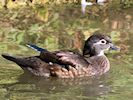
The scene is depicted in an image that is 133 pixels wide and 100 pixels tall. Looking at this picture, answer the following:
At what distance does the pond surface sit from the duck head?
325mm

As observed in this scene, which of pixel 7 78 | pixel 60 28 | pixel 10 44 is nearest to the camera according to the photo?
pixel 7 78

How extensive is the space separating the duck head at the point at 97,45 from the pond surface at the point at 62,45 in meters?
0.33

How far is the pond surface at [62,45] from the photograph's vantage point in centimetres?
980

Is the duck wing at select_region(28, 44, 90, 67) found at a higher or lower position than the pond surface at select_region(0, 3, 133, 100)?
higher

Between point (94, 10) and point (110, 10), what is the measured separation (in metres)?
0.46

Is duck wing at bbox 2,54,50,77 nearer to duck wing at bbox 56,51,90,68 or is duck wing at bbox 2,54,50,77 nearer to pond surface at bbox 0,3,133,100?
pond surface at bbox 0,3,133,100

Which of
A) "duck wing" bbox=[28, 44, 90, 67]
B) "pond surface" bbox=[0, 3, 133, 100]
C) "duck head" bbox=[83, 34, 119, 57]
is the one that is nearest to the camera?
"pond surface" bbox=[0, 3, 133, 100]

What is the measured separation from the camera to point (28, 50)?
12.1 m

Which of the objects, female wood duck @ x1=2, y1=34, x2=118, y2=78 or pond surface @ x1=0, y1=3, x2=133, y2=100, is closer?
pond surface @ x1=0, y1=3, x2=133, y2=100

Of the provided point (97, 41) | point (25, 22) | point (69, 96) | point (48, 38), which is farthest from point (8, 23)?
point (69, 96)

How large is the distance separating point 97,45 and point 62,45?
4.33ft

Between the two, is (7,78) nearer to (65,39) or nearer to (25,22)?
(65,39)

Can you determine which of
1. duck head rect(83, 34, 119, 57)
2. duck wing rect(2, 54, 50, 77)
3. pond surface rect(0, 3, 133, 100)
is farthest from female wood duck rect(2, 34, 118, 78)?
duck head rect(83, 34, 119, 57)

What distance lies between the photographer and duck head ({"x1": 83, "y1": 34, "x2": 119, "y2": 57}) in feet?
37.6
